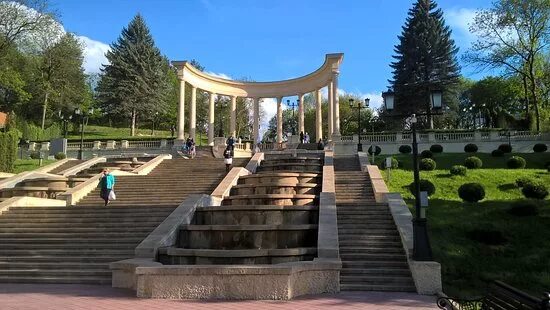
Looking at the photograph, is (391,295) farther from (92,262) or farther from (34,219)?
(34,219)

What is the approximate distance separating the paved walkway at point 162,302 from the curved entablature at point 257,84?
3093 centimetres

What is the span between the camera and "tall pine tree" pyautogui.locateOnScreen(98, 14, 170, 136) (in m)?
68.2

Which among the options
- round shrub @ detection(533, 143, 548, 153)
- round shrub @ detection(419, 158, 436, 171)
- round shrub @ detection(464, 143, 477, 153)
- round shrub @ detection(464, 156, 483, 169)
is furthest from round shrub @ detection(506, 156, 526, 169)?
round shrub @ detection(464, 143, 477, 153)

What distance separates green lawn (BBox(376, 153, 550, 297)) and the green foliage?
2501cm

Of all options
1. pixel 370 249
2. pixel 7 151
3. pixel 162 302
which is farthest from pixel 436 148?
pixel 162 302

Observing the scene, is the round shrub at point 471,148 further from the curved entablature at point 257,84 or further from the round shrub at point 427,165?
the round shrub at point 427,165

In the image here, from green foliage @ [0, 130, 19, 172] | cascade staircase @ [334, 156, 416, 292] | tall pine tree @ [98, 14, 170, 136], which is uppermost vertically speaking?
tall pine tree @ [98, 14, 170, 136]

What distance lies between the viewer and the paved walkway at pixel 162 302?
8.72 metres

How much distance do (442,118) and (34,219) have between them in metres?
55.9

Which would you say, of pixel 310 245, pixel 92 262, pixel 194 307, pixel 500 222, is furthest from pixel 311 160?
pixel 194 307

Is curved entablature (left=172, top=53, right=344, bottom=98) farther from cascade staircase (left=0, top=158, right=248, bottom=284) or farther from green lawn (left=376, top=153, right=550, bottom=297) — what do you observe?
cascade staircase (left=0, top=158, right=248, bottom=284)

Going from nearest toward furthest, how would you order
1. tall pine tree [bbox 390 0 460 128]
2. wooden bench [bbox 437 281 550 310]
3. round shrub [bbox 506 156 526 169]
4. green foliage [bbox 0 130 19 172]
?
wooden bench [bbox 437 281 550 310] < round shrub [bbox 506 156 526 169] < green foliage [bbox 0 130 19 172] < tall pine tree [bbox 390 0 460 128]

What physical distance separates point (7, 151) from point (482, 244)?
2971cm

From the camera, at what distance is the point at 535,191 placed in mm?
21219
